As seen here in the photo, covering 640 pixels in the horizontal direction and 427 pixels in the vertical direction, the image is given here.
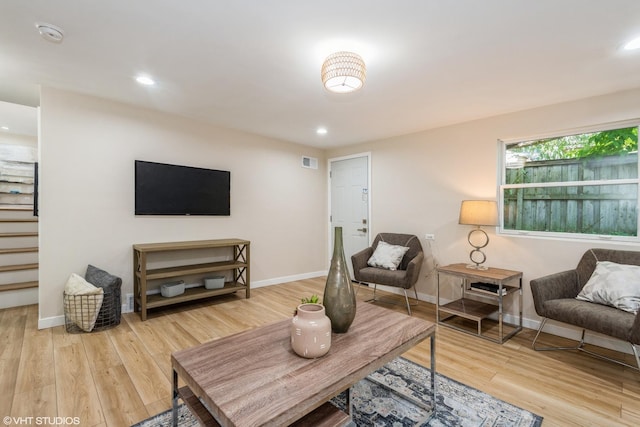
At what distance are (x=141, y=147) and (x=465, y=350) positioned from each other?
399 cm

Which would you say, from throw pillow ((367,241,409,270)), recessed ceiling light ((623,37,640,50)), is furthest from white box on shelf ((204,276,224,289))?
recessed ceiling light ((623,37,640,50))

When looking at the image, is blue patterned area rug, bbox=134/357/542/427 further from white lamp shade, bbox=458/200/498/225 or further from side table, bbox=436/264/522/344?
white lamp shade, bbox=458/200/498/225

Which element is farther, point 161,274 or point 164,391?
point 161,274

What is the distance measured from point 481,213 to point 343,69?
7.02 ft

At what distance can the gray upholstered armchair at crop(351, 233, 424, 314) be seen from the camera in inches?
134

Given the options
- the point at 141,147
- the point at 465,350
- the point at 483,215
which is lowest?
the point at 465,350

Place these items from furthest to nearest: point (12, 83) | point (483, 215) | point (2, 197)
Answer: point (2, 197) < point (483, 215) < point (12, 83)

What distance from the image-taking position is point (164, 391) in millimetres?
1959

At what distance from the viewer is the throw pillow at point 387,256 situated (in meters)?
3.73

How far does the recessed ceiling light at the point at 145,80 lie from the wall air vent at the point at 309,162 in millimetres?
Result: 2694

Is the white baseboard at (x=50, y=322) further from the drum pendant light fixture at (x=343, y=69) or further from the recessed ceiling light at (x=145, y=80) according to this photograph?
the drum pendant light fixture at (x=343, y=69)

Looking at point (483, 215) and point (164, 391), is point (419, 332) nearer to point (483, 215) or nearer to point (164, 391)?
point (164, 391)

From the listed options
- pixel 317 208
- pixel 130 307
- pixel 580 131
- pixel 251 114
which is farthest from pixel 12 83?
pixel 580 131

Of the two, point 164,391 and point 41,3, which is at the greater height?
point 41,3
